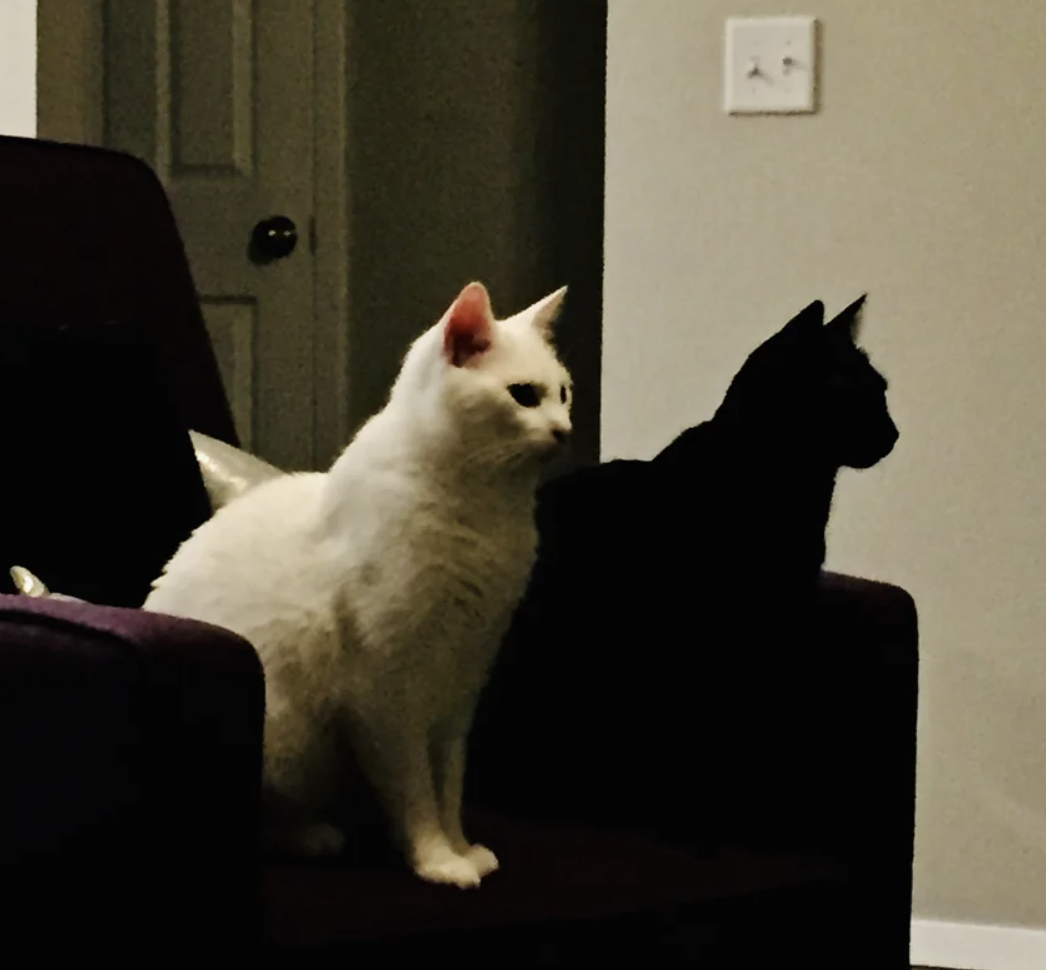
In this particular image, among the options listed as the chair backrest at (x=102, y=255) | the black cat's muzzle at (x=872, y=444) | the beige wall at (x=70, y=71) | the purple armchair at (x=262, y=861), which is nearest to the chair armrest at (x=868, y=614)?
the purple armchair at (x=262, y=861)

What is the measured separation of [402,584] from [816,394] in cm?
43

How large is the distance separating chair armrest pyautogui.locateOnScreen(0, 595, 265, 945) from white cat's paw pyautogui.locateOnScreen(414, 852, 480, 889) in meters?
0.20

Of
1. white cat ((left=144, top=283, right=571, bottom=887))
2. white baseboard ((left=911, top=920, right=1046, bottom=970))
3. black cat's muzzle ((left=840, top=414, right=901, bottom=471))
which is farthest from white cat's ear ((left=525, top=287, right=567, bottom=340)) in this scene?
white baseboard ((left=911, top=920, right=1046, bottom=970))

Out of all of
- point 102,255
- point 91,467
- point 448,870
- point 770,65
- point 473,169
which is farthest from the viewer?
point 473,169

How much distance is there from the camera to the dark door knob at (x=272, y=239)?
2.38 meters

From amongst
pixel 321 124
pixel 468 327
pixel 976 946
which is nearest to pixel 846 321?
pixel 468 327

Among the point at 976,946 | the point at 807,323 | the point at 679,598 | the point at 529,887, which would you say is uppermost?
the point at 807,323

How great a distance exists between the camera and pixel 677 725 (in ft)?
3.94

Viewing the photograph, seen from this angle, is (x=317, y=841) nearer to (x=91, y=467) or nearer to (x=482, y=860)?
(x=482, y=860)

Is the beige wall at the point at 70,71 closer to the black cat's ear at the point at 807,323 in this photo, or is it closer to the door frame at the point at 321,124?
the door frame at the point at 321,124

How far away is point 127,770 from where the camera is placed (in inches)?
30.3

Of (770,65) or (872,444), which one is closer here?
(872,444)

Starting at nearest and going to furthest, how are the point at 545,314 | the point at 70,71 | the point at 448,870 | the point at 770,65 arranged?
the point at 448,870
the point at 545,314
the point at 770,65
the point at 70,71

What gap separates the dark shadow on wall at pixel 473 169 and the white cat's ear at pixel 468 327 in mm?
1127
